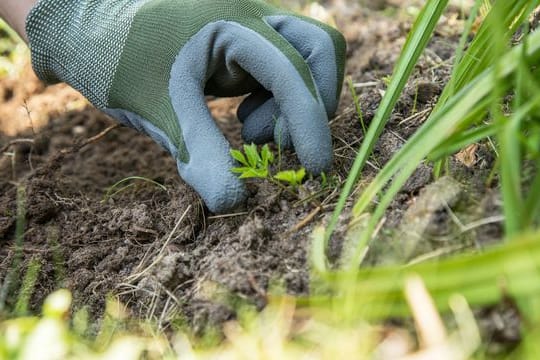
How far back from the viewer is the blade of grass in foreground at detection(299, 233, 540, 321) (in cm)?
80

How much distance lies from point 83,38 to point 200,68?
1.33 feet

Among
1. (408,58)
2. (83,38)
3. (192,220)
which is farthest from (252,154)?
(83,38)

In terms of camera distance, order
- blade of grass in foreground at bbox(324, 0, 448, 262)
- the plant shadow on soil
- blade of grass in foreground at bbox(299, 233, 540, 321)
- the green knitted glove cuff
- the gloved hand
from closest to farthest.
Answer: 1. blade of grass in foreground at bbox(299, 233, 540, 321)
2. the plant shadow on soil
3. blade of grass in foreground at bbox(324, 0, 448, 262)
4. the gloved hand
5. the green knitted glove cuff

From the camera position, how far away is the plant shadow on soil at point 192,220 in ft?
3.60

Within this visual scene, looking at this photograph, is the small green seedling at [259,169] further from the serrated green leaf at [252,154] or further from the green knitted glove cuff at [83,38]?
the green knitted glove cuff at [83,38]

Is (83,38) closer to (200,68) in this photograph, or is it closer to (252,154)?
(200,68)

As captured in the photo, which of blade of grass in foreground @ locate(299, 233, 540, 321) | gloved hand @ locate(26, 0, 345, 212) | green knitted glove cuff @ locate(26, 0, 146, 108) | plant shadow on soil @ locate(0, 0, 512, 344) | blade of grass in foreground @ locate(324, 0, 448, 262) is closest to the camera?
blade of grass in foreground @ locate(299, 233, 540, 321)

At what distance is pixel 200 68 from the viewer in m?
1.50

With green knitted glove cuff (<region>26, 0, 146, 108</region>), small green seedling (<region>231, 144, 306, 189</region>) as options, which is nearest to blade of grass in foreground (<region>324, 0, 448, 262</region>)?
small green seedling (<region>231, 144, 306, 189</region>)

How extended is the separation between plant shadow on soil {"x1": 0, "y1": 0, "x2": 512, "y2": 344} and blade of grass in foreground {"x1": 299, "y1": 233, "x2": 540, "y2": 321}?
15cm

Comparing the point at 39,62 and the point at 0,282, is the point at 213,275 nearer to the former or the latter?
the point at 0,282

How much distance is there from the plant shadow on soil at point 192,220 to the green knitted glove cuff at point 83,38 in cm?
26

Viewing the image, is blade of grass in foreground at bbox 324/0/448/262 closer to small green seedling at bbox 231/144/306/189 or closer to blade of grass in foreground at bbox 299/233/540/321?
small green seedling at bbox 231/144/306/189

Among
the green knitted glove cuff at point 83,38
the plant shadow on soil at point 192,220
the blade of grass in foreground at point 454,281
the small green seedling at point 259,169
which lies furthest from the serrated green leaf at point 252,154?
the green knitted glove cuff at point 83,38
